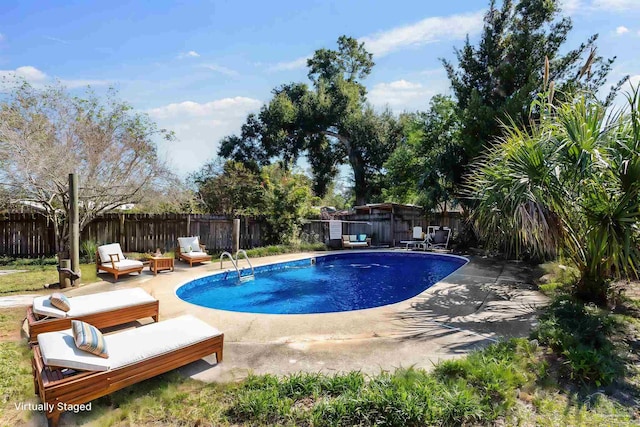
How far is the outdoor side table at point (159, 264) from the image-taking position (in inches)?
341

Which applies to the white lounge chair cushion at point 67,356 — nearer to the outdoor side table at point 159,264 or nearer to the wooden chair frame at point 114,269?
the wooden chair frame at point 114,269

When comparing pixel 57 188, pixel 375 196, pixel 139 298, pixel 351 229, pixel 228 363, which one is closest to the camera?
pixel 228 363

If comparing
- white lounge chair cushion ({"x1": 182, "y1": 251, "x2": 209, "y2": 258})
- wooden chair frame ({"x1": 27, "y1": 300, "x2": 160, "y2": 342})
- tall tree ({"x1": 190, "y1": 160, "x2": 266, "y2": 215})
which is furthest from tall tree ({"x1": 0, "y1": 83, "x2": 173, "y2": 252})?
wooden chair frame ({"x1": 27, "y1": 300, "x2": 160, "y2": 342})

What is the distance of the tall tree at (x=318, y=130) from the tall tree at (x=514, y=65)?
875 centimetres

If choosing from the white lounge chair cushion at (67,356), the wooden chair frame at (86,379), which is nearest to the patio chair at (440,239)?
the wooden chair frame at (86,379)

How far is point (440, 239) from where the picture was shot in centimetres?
1476

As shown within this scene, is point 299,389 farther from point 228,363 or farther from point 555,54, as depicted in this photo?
point 555,54

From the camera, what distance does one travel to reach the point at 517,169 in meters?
5.11

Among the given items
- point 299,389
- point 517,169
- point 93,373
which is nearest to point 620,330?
point 517,169

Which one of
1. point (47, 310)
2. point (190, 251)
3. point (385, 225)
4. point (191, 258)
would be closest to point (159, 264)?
point (191, 258)

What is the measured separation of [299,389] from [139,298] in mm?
3061

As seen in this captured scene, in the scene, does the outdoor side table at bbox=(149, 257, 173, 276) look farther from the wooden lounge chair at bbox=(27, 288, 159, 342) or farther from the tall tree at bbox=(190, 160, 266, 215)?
the tall tree at bbox=(190, 160, 266, 215)

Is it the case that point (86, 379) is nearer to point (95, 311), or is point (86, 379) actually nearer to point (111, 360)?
point (111, 360)

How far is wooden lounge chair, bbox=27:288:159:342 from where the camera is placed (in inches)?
159
